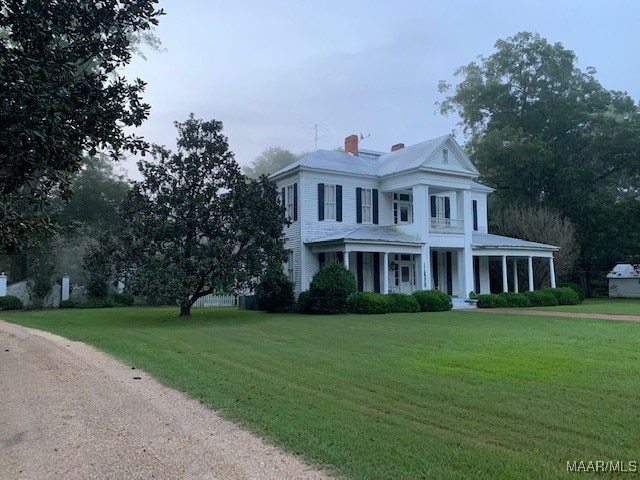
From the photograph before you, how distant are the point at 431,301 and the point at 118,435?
1836cm

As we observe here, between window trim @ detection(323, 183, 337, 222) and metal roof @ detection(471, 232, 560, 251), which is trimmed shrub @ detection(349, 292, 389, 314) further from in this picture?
metal roof @ detection(471, 232, 560, 251)

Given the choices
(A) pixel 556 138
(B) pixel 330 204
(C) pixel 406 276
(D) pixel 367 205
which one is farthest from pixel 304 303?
(A) pixel 556 138

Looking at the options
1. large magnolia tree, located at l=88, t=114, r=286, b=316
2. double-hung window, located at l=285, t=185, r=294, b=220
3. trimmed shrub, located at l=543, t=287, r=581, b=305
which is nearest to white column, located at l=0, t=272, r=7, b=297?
large magnolia tree, located at l=88, t=114, r=286, b=316

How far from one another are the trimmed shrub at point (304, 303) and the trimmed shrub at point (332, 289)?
0.64 feet

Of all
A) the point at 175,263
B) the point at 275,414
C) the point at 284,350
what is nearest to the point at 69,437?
the point at 275,414

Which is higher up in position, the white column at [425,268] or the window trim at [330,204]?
the window trim at [330,204]

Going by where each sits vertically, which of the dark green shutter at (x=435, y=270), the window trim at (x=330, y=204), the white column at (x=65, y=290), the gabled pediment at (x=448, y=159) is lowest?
the white column at (x=65, y=290)

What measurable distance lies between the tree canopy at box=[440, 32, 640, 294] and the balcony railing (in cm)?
1247

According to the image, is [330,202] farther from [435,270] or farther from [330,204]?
[435,270]

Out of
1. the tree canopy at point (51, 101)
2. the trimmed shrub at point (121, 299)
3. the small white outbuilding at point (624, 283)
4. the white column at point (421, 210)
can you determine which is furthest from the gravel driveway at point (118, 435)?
the small white outbuilding at point (624, 283)

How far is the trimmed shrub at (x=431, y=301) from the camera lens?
869 inches

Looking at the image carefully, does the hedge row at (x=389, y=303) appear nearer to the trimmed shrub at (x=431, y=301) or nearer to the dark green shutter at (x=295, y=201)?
the trimmed shrub at (x=431, y=301)

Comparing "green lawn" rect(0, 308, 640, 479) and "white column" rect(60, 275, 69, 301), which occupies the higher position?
"white column" rect(60, 275, 69, 301)

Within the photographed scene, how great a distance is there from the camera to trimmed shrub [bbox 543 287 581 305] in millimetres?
26625
